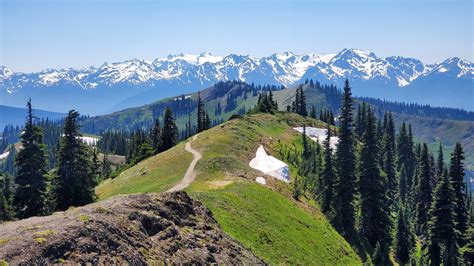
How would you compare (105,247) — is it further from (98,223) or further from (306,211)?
(306,211)

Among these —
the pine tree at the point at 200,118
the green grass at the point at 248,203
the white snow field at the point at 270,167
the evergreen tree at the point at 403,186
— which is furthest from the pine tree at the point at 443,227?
the pine tree at the point at 200,118

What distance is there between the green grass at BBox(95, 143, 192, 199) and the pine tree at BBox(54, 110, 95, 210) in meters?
7.43

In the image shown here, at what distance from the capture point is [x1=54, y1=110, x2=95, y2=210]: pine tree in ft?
182

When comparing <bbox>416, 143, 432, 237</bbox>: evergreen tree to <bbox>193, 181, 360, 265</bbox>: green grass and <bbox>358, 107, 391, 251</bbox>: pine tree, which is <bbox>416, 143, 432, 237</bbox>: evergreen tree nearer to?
<bbox>358, 107, 391, 251</bbox>: pine tree

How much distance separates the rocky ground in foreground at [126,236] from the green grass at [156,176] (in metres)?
26.2

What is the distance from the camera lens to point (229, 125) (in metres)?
98.8

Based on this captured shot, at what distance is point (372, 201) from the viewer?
240 feet

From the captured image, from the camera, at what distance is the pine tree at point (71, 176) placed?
2186 inches

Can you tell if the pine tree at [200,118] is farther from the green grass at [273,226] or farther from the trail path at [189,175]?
the green grass at [273,226]

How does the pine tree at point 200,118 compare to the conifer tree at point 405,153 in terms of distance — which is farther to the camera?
the conifer tree at point 405,153

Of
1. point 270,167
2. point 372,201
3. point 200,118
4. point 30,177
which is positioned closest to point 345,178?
point 372,201

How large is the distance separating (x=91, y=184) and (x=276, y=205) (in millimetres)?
24063

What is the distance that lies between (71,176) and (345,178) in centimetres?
4129

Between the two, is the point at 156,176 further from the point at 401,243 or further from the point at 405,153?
the point at 405,153
